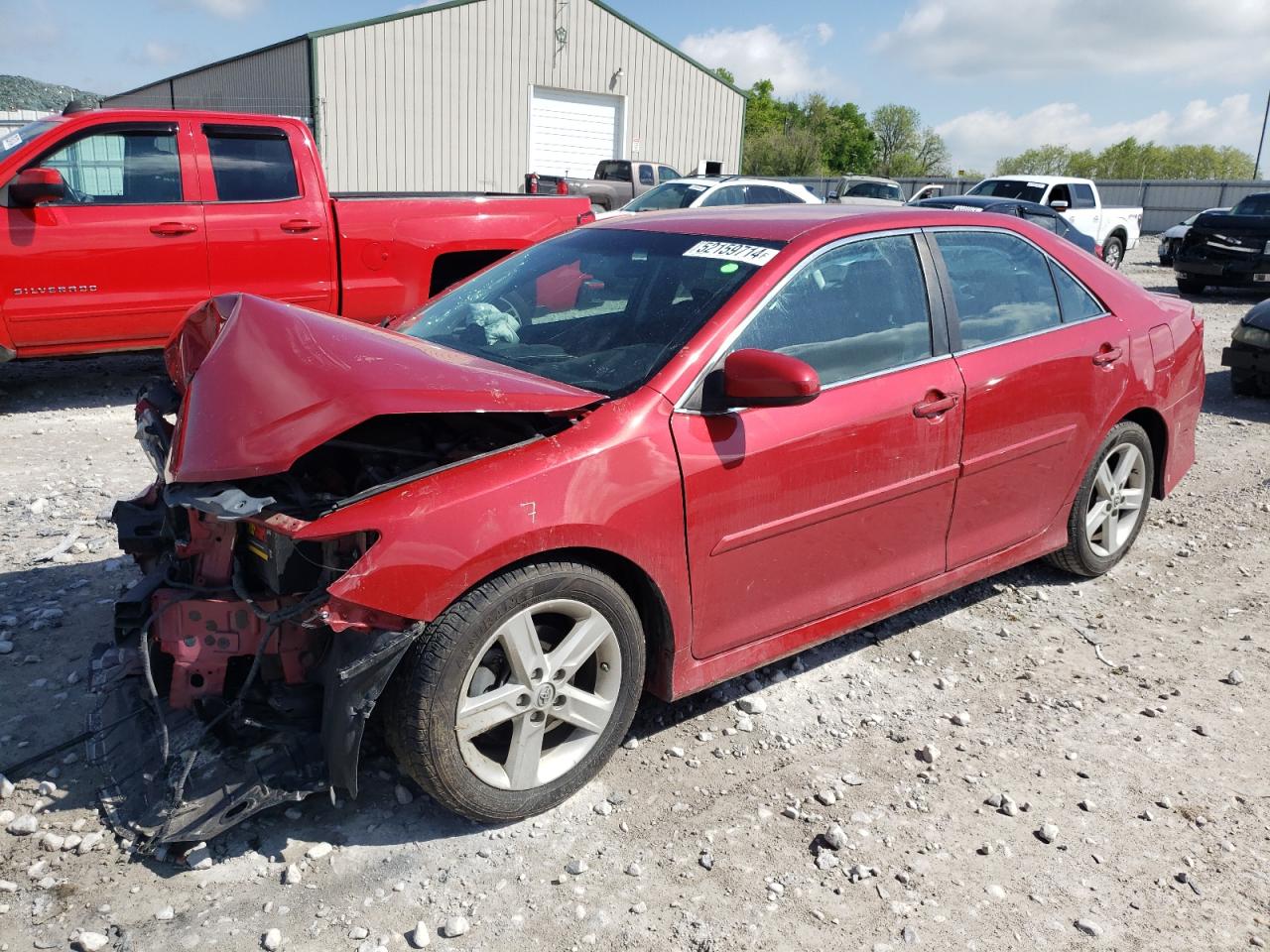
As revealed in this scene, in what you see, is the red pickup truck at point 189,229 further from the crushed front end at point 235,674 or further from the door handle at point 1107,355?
the crushed front end at point 235,674

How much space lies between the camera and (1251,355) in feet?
28.0

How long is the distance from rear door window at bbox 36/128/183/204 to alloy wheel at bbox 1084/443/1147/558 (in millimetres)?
6326

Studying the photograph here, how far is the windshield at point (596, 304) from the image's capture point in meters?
3.23

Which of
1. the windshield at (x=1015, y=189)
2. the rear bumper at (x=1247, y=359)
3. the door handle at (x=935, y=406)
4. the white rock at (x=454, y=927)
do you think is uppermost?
the windshield at (x=1015, y=189)

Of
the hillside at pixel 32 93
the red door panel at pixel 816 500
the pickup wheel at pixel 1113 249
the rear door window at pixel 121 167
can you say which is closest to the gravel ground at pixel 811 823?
the red door panel at pixel 816 500

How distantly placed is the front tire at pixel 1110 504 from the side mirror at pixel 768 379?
6.60 ft

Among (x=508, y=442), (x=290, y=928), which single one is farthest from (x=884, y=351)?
(x=290, y=928)

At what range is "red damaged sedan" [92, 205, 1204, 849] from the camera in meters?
2.62

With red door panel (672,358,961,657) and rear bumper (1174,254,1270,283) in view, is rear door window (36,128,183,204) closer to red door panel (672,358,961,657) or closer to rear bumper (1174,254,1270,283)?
red door panel (672,358,961,657)

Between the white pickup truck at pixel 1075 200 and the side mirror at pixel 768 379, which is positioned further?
the white pickup truck at pixel 1075 200

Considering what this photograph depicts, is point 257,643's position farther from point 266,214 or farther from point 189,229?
point 266,214

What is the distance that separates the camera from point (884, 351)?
3541 mm

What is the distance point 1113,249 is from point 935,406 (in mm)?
18422

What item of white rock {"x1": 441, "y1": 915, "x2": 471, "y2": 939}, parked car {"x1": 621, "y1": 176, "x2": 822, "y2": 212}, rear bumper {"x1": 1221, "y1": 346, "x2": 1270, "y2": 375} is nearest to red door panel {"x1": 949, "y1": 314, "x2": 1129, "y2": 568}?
white rock {"x1": 441, "y1": 915, "x2": 471, "y2": 939}
